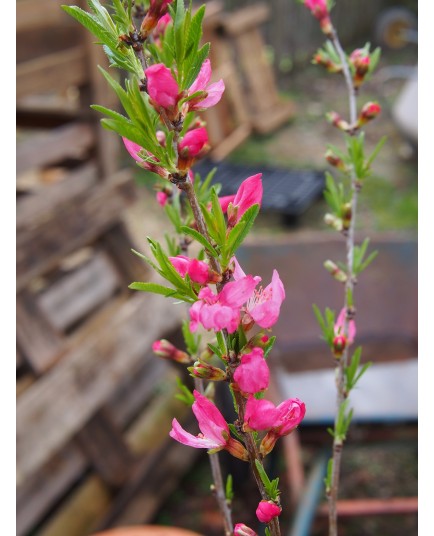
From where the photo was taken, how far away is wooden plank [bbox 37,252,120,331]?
271 cm

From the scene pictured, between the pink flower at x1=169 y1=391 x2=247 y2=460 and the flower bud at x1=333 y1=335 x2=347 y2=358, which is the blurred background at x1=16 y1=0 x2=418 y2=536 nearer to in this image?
the flower bud at x1=333 y1=335 x2=347 y2=358

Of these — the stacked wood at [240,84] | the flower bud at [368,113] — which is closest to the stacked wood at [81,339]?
the flower bud at [368,113]

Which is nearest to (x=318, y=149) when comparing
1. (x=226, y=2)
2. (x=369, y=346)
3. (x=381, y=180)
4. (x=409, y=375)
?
(x=381, y=180)

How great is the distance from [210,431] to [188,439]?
19 mm

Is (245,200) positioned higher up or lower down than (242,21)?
lower down

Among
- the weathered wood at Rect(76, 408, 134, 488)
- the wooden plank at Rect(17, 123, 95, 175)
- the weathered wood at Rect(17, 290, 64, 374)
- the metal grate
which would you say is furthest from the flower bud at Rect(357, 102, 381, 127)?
the metal grate

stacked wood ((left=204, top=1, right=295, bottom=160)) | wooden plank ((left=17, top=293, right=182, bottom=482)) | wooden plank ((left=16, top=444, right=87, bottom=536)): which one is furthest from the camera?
stacked wood ((left=204, top=1, right=295, bottom=160))

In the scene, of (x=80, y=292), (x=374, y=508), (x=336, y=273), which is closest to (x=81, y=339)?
(x=80, y=292)

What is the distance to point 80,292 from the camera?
2.80 meters

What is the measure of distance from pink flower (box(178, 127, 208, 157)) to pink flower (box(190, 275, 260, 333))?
0.09m

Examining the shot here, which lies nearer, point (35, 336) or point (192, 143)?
point (192, 143)

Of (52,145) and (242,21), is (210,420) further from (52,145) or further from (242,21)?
(242,21)

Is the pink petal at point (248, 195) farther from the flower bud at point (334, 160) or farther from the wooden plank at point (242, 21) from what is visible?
the wooden plank at point (242, 21)

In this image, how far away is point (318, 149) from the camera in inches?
233
